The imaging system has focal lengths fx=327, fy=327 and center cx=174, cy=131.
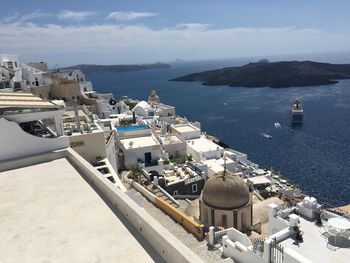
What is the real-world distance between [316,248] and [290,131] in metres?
62.5

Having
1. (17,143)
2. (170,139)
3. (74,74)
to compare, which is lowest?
(170,139)

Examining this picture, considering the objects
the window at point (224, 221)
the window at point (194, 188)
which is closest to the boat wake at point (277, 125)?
the window at point (194, 188)

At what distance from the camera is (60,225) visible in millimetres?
7750

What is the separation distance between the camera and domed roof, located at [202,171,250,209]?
2205cm

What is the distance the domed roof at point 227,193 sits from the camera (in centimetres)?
2205

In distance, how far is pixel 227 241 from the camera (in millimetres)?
16672

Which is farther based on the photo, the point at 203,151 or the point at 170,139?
the point at 170,139

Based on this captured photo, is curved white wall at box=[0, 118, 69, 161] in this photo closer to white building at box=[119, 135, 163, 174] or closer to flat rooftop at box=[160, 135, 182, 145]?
white building at box=[119, 135, 163, 174]

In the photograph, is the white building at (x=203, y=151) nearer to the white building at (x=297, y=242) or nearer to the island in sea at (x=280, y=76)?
the white building at (x=297, y=242)

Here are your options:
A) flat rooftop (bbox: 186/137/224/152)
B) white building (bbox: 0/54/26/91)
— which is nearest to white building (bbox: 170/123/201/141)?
flat rooftop (bbox: 186/137/224/152)

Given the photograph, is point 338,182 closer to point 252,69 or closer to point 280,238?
point 280,238

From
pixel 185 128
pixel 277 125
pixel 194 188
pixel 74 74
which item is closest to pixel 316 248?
pixel 194 188

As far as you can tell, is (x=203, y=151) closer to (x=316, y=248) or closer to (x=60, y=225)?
(x=316, y=248)

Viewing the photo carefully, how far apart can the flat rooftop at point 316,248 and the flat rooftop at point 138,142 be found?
72.0ft
